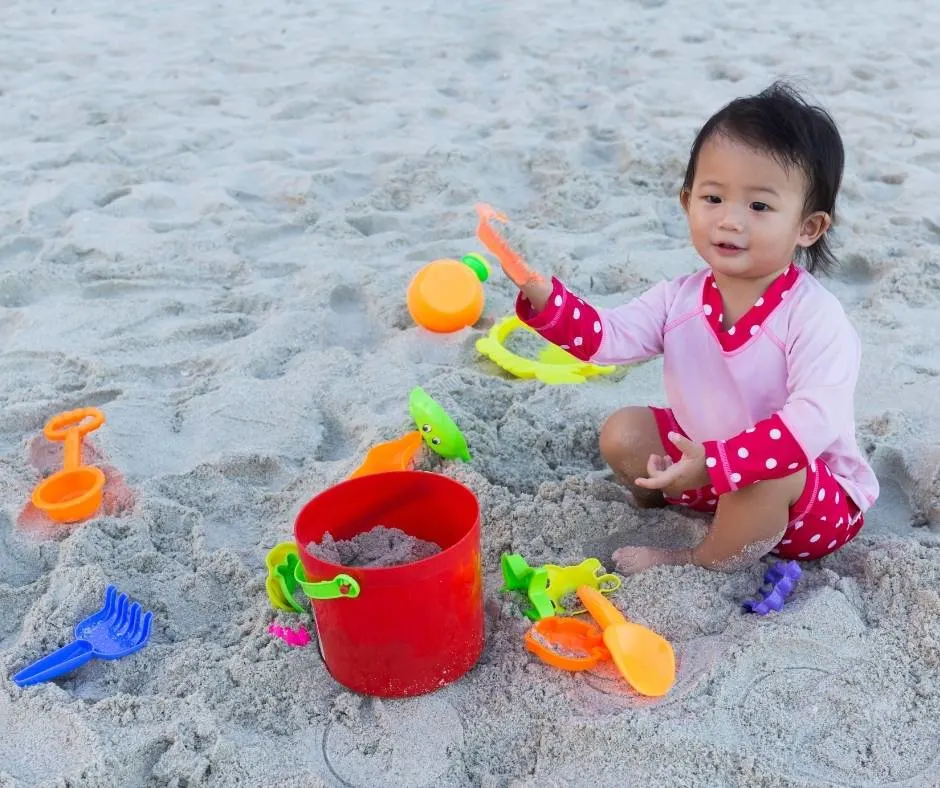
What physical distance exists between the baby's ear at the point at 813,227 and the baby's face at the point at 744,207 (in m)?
0.02

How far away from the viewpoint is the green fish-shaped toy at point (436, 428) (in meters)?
1.94

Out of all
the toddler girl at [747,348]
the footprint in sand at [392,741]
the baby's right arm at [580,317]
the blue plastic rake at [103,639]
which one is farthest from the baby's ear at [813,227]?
the blue plastic rake at [103,639]

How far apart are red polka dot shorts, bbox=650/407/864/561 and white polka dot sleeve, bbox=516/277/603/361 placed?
342mm

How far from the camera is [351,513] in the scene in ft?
5.46

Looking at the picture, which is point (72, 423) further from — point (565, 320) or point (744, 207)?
point (744, 207)

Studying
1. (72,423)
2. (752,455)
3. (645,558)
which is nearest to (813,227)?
(752,455)

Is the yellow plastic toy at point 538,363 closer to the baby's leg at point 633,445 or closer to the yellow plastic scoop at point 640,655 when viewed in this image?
the baby's leg at point 633,445

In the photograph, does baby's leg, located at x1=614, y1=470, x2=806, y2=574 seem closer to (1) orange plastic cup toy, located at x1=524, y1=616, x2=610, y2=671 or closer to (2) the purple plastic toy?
(2) the purple plastic toy

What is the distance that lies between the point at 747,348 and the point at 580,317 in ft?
0.95

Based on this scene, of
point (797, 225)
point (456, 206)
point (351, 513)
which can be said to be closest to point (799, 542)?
point (797, 225)

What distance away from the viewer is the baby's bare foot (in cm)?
173

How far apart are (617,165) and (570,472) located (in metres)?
1.84

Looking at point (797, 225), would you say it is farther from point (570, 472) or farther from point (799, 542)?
point (570, 472)

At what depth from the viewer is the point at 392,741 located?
1426 mm
